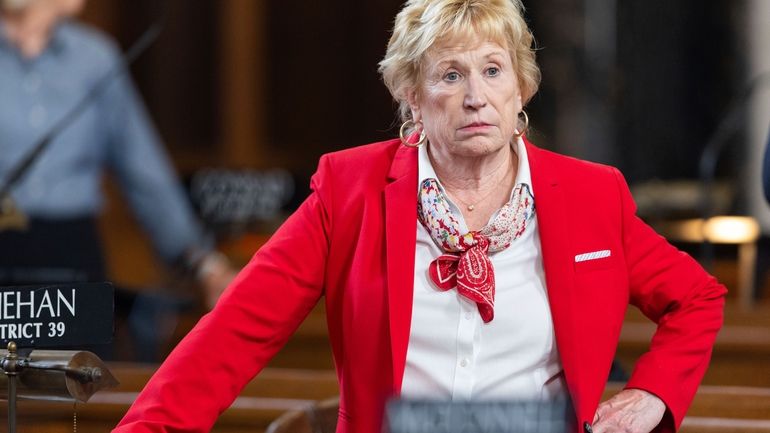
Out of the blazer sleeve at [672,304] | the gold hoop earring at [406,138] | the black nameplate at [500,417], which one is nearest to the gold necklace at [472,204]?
the gold hoop earring at [406,138]

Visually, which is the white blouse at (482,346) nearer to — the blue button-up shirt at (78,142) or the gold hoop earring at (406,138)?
the gold hoop earring at (406,138)

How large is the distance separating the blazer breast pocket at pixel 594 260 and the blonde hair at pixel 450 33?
29 centimetres

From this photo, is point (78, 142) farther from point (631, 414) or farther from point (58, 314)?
point (631, 414)

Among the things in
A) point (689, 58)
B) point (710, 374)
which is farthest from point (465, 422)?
point (689, 58)

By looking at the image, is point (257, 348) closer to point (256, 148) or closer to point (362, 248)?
point (362, 248)

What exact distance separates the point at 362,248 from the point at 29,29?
132 inches

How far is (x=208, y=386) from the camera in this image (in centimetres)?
183

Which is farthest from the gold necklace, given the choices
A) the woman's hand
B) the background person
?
the background person

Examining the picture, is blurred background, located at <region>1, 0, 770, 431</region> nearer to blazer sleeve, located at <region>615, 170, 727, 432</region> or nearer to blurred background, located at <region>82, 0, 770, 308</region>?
blurred background, located at <region>82, 0, 770, 308</region>

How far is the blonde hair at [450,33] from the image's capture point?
6.21 ft

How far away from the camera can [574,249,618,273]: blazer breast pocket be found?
1953mm

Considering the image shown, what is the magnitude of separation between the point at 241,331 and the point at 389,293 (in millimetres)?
245

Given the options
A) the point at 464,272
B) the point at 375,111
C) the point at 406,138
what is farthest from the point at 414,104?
the point at 375,111

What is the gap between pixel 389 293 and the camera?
189 cm
